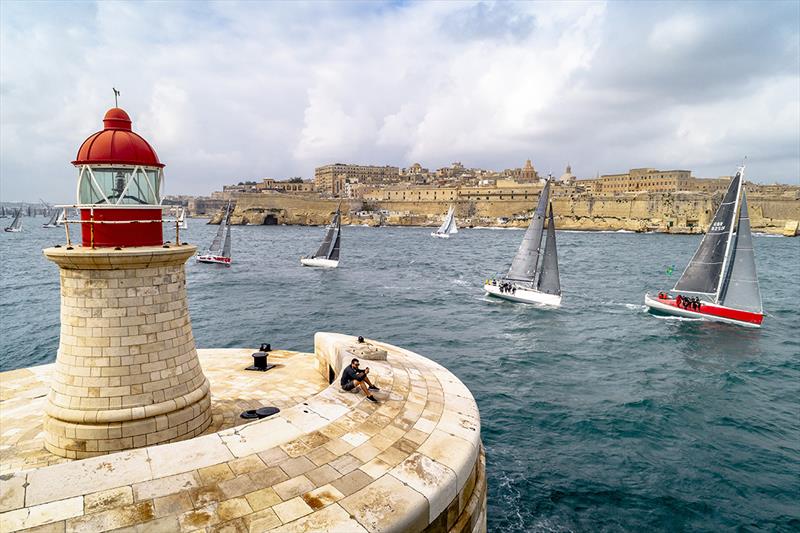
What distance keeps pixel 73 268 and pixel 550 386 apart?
13.5 meters

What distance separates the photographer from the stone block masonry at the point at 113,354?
5.56 m

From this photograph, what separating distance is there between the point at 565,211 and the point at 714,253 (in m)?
96.9

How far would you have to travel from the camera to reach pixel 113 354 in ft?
18.6

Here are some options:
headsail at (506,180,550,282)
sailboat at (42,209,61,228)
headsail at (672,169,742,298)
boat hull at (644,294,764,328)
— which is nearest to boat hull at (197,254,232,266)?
sailboat at (42,209,61,228)

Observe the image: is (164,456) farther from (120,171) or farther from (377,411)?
(120,171)

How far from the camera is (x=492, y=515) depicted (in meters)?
8.20

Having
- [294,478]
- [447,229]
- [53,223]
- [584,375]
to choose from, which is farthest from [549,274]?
[447,229]

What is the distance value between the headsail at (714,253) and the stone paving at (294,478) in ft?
78.1

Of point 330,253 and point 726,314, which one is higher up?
point 330,253

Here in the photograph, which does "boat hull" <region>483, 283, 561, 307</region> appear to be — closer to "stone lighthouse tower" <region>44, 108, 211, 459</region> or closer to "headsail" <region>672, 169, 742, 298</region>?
"headsail" <region>672, 169, 742, 298</region>

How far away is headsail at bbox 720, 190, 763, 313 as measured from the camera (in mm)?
22500

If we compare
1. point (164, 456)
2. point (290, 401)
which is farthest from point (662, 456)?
point (164, 456)

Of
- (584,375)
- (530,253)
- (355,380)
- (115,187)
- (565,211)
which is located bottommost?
(584,375)

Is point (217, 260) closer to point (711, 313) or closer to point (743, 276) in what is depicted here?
point (711, 313)
